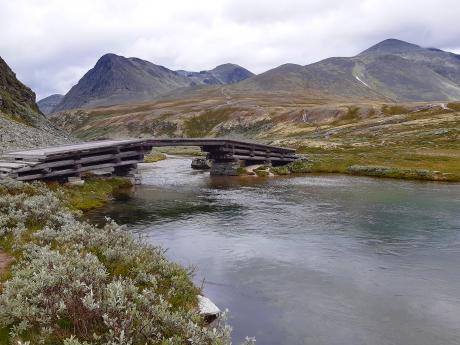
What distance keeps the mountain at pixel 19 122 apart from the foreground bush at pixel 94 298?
3422 cm

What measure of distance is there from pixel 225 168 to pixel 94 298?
165 ft

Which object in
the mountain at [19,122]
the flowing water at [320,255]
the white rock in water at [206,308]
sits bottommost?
the flowing water at [320,255]

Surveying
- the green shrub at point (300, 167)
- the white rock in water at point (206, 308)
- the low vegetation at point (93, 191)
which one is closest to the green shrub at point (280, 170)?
the green shrub at point (300, 167)

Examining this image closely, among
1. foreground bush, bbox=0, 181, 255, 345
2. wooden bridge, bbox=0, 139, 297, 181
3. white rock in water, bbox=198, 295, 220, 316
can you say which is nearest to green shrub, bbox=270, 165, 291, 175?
wooden bridge, bbox=0, 139, 297, 181

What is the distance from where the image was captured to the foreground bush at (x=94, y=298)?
9406mm

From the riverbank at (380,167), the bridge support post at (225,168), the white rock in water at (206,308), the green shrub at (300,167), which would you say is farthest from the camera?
the green shrub at (300,167)

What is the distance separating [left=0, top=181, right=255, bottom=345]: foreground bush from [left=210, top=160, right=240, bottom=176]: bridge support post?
4374 cm

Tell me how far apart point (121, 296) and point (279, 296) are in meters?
8.95

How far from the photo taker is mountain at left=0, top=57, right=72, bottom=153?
51875mm

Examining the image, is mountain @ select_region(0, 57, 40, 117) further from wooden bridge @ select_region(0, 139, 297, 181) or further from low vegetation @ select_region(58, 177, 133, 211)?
Result: low vegetation @ select_region(58, 177, 133, 211)

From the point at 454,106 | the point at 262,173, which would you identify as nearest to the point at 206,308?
the point at 262,173

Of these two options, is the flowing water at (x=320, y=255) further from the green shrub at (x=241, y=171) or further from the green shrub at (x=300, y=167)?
the green shrub at (x=300, y=167)

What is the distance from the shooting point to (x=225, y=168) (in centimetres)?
6069

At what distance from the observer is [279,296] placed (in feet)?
58.6
